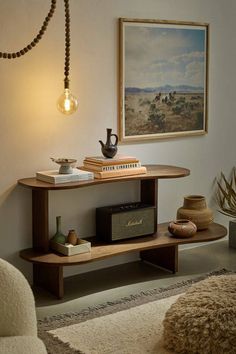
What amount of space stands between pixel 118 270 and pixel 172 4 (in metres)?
1.92

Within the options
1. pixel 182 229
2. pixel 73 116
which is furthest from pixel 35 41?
pixel 182 229

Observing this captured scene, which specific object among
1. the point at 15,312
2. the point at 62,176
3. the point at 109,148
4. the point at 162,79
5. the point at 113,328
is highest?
the point at 162,79

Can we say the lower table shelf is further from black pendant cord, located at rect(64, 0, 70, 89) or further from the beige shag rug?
black pendant cord, located at rect(64, 0, 70, 89)

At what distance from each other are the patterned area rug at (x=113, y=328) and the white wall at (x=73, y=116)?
678mm

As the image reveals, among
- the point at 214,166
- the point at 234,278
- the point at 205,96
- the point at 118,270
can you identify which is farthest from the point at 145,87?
the point at 234,278

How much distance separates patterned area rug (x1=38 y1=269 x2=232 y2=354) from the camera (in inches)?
121

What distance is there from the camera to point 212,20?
15.4 feet

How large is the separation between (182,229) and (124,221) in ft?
1.29

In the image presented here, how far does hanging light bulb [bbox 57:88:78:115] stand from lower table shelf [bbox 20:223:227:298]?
0.88 metres

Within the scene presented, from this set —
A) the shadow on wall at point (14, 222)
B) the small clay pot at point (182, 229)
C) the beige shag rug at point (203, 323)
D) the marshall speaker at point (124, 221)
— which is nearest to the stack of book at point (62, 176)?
the shadow on wall at point (14, 222)

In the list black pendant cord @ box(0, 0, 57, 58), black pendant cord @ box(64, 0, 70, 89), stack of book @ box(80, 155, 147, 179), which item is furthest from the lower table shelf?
black pendant cord @ box(0, 0, 57, 58)

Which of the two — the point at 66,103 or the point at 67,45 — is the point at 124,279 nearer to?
the point at 66,103

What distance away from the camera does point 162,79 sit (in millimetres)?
4441

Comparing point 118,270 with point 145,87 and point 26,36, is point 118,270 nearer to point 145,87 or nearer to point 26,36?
point 145,87
